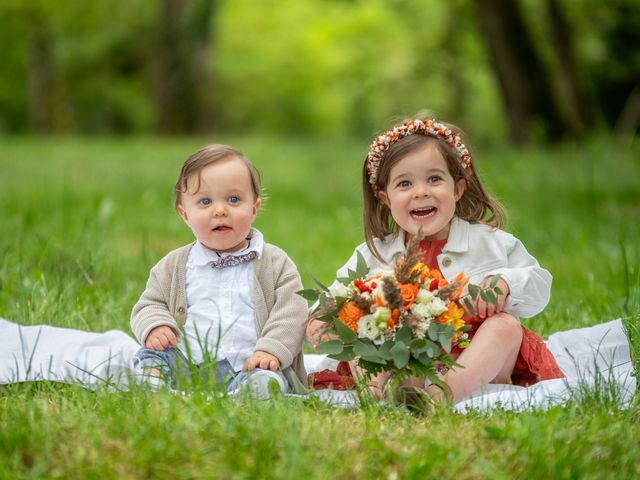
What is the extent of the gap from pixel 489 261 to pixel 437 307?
61 cm

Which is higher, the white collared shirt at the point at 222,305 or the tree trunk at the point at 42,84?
the tree trunk at the point at 42,84

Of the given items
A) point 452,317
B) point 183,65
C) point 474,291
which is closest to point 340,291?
point 452,317

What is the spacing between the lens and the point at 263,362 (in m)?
3.32

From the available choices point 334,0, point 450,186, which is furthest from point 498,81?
point 450,186

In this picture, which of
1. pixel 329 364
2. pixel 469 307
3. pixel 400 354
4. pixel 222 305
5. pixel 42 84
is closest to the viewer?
pixel 400 354

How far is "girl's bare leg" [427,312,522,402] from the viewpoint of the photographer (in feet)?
10.7

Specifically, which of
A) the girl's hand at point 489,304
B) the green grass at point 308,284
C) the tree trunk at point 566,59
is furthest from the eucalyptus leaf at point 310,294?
the tree trunk at point 566,59

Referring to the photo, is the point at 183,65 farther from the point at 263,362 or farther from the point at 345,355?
the point at 345,355

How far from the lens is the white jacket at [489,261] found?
11.3 feet

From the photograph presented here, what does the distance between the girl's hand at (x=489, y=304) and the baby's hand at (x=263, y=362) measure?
0.80m

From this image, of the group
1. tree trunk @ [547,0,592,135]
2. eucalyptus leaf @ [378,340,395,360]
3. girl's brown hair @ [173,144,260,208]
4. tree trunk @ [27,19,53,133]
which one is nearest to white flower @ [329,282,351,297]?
eucalyptus leaf @ [378,340,395,360]

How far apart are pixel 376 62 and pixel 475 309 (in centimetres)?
3140

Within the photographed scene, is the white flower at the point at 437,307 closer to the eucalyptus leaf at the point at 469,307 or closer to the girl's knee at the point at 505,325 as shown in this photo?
the eucalyptus leaf at the point at 469,307

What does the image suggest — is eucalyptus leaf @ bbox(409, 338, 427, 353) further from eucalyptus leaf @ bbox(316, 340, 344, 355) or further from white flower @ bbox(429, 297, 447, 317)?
eucalyptus leaf @ bbox(316, 340, 344, 355)
